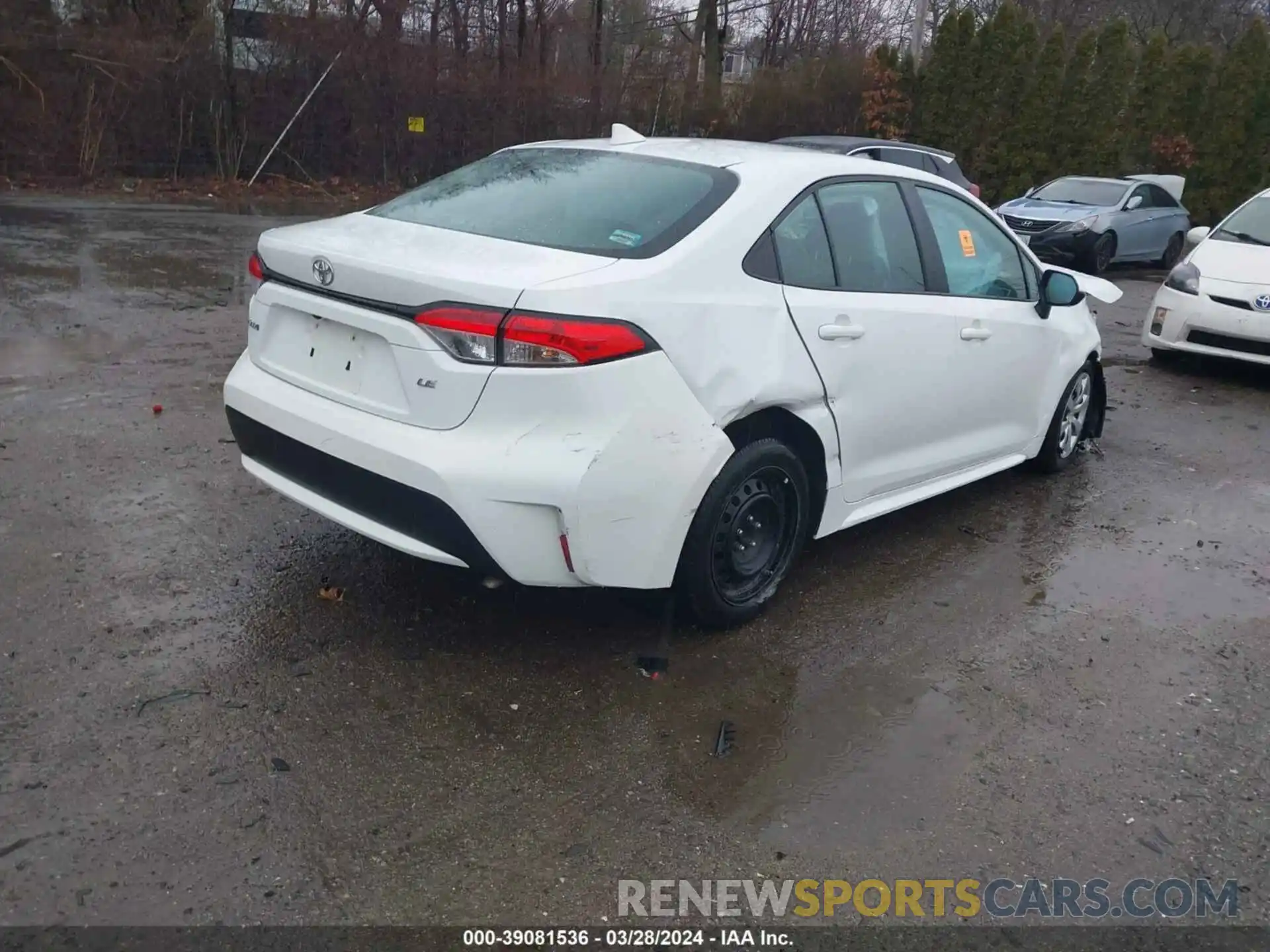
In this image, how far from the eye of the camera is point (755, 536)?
4.07m

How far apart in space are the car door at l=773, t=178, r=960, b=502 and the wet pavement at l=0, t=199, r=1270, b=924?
560mm

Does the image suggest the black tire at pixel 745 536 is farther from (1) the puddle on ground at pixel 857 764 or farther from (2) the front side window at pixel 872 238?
(2) the front side window at pixel 872 238

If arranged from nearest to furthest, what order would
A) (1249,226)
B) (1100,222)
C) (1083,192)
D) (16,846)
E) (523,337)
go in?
(16,846) → (523,337) → (1249,226) → (1100,222) → (1083,192)

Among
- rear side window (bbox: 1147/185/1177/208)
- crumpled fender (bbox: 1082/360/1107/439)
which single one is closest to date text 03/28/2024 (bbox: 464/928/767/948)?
crumpled fender (bbox: 1082/360/1107/439)

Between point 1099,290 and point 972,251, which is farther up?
point 972,251

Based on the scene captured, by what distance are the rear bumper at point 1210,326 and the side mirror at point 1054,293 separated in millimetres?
3563

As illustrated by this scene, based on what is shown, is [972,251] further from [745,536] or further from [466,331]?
[466,331]

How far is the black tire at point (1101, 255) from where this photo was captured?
49.7 ft

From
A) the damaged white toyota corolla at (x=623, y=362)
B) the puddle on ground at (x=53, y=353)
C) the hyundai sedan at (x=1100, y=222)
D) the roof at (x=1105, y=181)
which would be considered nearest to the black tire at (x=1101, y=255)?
the hyundai sedan at (x=1100, y=222)

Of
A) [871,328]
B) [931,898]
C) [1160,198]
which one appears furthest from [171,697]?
[1160,198]

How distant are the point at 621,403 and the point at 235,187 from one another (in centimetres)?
1730

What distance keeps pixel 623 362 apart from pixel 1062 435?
11.9 feet

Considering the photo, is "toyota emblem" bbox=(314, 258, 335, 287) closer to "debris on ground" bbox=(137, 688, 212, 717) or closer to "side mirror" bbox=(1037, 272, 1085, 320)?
"debris on ground" bbox=(137, 688, 212, 717)

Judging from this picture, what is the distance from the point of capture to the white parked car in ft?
27.1
